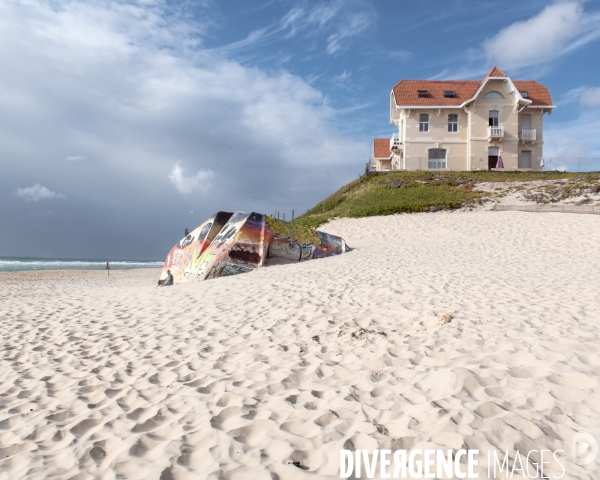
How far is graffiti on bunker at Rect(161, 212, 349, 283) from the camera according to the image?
13.0m

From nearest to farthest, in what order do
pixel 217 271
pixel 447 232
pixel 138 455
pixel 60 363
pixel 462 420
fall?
pixel 138 455, pixel 462 420, pixel 60 363, pixel 217 271, pixel 447 232

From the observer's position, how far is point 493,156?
37.1 metres

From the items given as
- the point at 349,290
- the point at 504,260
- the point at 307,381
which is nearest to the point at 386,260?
the point at 504,260

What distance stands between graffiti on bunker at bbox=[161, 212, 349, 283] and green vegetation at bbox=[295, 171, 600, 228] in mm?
12353

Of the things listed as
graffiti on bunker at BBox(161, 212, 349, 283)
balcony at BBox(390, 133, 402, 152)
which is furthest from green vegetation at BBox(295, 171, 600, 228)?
graffiti on bunker at BBox(161, 212, 349, 283)

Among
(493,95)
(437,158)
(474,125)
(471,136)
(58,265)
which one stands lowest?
(58,265)

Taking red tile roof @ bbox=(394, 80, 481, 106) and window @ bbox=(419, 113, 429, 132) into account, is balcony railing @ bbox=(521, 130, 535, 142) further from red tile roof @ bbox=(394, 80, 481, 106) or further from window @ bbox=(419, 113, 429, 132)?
window @ bbox=(419, 113, 429, 132)

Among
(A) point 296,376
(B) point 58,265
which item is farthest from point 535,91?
(B) point 58,265

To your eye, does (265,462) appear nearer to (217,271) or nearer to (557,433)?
(557,433)

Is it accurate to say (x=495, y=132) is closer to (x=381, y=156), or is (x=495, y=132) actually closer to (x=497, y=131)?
(x=497, y=131)

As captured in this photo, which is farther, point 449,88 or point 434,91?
point 449,88

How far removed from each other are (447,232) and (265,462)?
64.9 feet

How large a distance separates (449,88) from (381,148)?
1135 centimetres

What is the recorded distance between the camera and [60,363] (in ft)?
17.9
